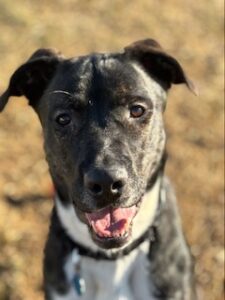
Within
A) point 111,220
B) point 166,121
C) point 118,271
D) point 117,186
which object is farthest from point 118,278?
point 166,121

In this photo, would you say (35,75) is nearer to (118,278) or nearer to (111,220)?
(111,220)

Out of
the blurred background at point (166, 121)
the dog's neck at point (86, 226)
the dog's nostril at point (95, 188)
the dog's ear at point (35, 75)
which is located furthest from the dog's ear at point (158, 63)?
the blurred background at point (166, 121)

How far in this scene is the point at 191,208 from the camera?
6031 mm

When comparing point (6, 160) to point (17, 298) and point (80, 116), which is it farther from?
point (80, 116)

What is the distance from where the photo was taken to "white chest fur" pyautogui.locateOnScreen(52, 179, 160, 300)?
415 cm

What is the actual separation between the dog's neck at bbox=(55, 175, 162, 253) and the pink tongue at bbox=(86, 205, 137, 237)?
0.23m

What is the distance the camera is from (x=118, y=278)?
4.16 m

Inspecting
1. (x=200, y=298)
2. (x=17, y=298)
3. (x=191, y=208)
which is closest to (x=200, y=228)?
(x=191, y=208)

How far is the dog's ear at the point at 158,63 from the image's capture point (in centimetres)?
413

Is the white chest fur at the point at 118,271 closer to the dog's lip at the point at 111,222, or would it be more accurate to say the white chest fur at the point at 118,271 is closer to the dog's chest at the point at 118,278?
the dog's chest at the point at 118,278

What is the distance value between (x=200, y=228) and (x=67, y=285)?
6.42ft

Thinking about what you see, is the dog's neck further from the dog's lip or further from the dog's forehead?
the dog's forehead

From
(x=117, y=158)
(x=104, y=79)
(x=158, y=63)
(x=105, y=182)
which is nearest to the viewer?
(x=105, y=182)

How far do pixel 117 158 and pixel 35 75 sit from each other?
97 centimetres
